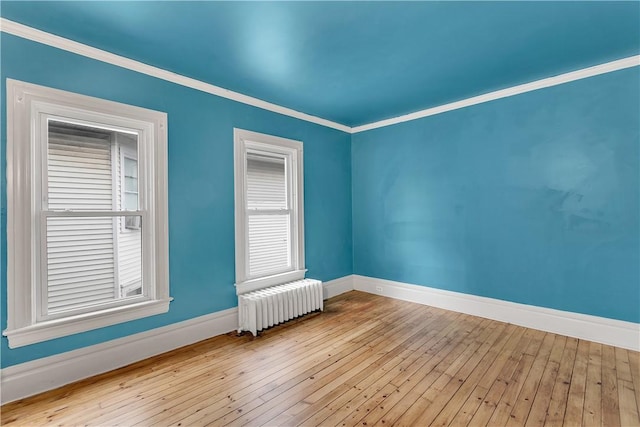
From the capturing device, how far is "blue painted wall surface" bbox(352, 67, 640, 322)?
2951mm

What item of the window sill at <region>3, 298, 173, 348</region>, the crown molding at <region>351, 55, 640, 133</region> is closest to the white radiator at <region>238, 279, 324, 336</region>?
the window sill at <region>3, 298, 173, 348</region>

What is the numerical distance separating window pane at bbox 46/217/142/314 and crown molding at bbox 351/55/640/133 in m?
3.84

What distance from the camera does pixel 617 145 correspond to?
9.66 feet

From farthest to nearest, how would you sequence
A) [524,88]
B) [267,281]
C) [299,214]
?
1. [299,214]
2. [267,281]
3. [524,88]

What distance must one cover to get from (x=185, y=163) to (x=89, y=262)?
1.26 metres

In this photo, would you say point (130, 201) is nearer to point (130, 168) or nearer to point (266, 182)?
point (130, 168)

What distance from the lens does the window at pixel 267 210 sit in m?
3.58

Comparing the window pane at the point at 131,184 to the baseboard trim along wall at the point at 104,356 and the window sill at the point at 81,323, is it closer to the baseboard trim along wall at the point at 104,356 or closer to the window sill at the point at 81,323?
the window sill at the point at 81,323

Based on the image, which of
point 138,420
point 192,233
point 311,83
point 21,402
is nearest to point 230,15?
point 311,83

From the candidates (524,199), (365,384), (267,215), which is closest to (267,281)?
(267,215)

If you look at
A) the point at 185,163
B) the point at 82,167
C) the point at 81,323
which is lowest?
the point at 81,323

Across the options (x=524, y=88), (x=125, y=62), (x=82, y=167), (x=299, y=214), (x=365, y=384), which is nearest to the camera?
(x=365, y=384)

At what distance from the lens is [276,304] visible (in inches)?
138

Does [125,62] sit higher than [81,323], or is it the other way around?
[125,62]
